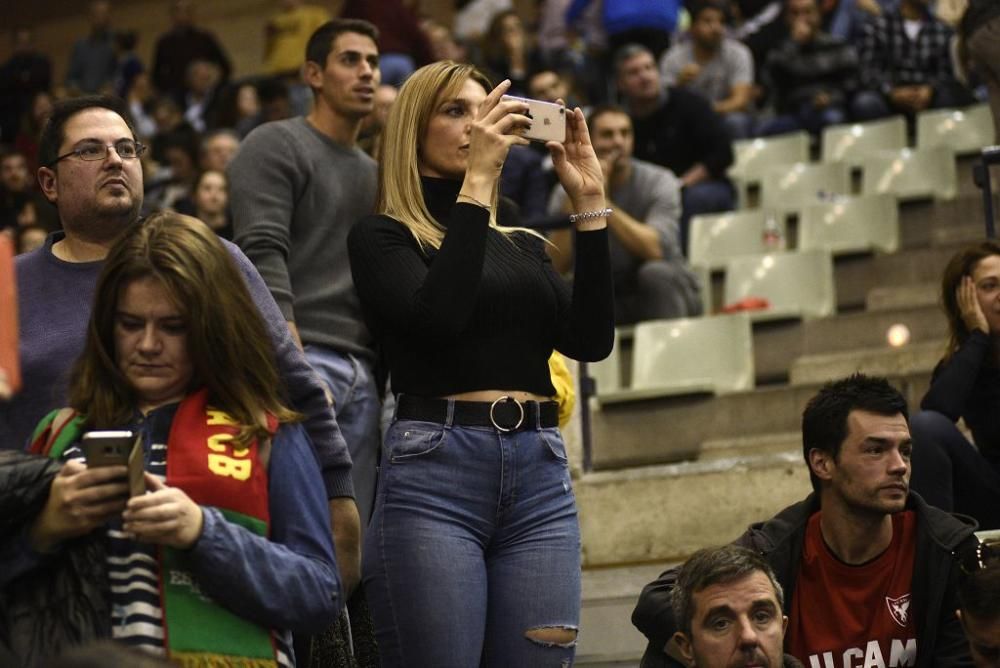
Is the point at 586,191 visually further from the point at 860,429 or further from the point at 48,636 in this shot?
the point at 48,636

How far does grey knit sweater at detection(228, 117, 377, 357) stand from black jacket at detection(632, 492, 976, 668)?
3.33 ft

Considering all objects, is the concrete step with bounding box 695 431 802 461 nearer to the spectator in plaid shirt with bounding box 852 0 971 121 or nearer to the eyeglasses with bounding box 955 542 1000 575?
the eyeglasses with bounding box 955 542 1000 575

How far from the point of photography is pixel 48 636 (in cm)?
261

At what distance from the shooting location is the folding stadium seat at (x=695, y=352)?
725 centimetres

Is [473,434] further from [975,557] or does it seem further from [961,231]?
[961,231]

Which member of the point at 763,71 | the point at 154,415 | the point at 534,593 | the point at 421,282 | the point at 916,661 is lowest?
the point at 916,661

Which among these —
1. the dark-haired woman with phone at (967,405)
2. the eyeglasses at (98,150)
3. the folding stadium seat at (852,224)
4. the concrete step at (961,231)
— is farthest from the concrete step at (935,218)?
the eyeglasses at (98,150)

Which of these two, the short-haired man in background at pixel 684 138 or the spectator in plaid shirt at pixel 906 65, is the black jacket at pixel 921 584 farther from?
the spectator in plaid shirt at pixel 906 65

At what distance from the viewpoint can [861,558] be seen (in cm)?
406

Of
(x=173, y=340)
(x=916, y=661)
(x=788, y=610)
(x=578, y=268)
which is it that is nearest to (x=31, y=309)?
(x=173, y=340)

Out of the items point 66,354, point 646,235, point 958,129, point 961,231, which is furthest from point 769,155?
point 66,354

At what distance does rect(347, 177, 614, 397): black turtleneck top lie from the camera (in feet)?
10.6

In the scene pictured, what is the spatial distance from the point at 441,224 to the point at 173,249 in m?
0.91

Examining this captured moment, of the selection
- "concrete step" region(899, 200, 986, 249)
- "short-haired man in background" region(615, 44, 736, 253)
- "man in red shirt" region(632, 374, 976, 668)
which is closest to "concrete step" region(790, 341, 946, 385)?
"concrete step" region(899, 200, 986, 249)
